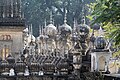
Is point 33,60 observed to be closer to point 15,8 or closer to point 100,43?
point 100,43

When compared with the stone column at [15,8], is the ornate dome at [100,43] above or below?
below

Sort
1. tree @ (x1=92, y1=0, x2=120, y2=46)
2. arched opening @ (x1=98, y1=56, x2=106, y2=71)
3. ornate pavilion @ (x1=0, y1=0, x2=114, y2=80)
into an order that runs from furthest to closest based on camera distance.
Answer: ornate pavilion @ (x1=0, y1=0, x2=114, y2=80) < arched opening @ (x1=98, y1=56, x2=106, y2=71) < tree @ (x1=92, y1=0, x2=120, y2=46)

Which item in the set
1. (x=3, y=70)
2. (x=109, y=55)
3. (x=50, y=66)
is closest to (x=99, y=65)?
(x=109, y=55)

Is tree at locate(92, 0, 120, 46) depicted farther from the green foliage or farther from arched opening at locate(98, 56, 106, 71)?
arched opening at locate(98, 56, 106, 71)

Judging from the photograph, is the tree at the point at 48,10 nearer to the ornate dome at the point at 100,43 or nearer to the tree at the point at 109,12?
the ornate dome at the point at 100,43

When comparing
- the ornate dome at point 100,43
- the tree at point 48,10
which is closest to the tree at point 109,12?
the ornate dome at point 100,43

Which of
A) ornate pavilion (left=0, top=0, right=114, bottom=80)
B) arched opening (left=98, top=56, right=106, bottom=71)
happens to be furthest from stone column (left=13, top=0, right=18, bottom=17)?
arched opening (left=98, top=56, right=106, bottom=71)

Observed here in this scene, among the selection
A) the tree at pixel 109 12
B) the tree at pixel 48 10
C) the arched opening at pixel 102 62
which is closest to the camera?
the tree at pixel 109 12

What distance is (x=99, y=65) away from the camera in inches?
596

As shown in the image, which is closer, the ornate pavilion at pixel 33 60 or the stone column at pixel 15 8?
the ornate pavilion at pixel 33 60

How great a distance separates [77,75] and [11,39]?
30.0 feet

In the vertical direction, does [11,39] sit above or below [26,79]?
above

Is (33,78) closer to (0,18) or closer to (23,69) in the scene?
(23,69)

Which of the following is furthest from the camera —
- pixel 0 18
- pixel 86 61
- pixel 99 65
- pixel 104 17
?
pixel 0 18
